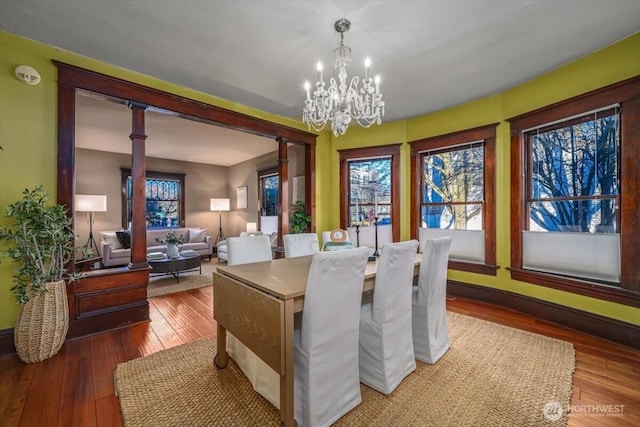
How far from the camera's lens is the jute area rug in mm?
4019

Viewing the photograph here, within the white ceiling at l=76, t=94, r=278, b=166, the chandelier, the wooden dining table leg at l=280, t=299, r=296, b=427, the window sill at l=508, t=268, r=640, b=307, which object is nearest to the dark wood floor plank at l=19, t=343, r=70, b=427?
the wooden dining table leg at l=280, t=299, r=296, b=427

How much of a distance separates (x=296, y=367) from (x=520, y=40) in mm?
3045

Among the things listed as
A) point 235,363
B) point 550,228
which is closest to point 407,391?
point 235,363

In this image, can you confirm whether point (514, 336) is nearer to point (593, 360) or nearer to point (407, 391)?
point (593, 360)

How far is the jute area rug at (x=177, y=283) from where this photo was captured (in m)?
4.02

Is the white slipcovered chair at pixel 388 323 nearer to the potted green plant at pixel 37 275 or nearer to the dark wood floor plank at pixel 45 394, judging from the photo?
the dark wood floor plank at pixel 45 394

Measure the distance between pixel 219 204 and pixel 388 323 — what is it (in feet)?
21.4

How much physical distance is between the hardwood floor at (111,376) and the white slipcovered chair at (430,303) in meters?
0.80

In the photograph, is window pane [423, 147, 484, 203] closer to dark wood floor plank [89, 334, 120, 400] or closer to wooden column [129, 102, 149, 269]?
wooden column [129, 102, 149, 269]

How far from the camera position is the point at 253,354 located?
174 centimetres

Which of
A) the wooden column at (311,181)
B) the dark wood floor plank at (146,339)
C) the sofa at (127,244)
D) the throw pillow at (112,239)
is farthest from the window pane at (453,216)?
the throw pillow at (112,239)

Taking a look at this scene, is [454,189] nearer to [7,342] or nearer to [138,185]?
[138,185]

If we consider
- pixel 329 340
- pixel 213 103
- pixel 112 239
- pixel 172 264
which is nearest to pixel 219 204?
pixel 112 239

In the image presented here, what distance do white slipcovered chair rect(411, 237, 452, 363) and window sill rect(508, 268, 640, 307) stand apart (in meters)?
1.57
